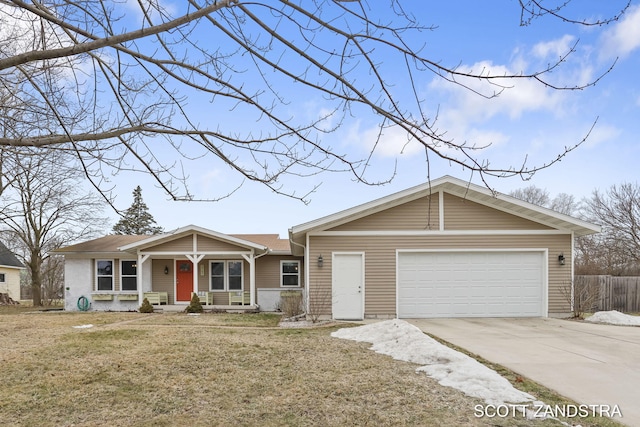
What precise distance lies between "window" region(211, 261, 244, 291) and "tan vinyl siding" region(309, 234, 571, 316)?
22.2ft

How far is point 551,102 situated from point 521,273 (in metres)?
9.48

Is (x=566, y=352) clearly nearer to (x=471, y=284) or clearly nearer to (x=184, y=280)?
(x=471, y=284)

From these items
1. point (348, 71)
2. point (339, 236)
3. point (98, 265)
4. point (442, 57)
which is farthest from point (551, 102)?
point (98, 265)

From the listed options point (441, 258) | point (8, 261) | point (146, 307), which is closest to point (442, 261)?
point (441, 258)

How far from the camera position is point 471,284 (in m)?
12.7

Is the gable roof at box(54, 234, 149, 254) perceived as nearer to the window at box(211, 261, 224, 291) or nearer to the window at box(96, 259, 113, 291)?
the window at box(96, 259, 113, 291)

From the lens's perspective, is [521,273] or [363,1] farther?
[521,273]

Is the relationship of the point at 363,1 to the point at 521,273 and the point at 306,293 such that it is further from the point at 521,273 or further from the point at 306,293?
the point at 521,273

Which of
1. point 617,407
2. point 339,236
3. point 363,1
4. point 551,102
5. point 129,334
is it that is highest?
point 363,1

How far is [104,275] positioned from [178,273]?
2.98 m

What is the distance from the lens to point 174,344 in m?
8.47

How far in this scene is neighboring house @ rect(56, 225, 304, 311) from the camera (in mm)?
17438

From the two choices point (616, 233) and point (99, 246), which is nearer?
point (99, 246)

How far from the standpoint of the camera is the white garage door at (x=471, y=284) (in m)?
12.7
